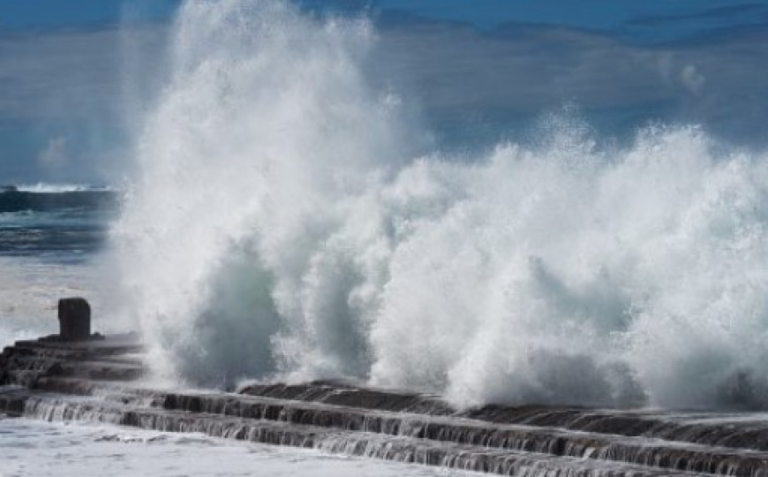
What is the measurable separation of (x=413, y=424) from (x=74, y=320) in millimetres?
9425

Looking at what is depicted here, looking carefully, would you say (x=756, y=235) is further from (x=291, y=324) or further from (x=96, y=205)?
(x=96, y=205)

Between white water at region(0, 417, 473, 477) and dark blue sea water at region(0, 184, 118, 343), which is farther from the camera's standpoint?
dark blue sea water at region(0, 184, 118, 343)

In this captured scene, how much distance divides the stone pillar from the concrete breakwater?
8.20 feet

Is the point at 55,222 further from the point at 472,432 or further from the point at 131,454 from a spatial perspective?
the point at 472,432

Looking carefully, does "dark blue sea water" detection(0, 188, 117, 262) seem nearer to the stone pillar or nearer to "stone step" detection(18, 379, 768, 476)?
the stone pillar

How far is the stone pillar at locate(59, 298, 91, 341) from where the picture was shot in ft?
78.0

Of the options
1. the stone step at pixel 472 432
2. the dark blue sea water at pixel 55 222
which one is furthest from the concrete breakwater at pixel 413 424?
the dark blue sea water at pixel 55 222

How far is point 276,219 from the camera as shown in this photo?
2122 centimetres

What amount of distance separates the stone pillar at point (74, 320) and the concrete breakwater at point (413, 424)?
2.50 meters

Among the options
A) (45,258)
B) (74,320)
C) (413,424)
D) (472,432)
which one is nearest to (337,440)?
(413,424)

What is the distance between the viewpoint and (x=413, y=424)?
15.5 metres

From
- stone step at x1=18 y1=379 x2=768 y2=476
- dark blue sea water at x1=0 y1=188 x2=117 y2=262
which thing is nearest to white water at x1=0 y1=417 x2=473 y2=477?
stone step at x1=18 y1=379 x2=768 y2=476

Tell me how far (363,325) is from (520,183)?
9.99 feet

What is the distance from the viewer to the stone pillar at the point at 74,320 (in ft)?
78.0
